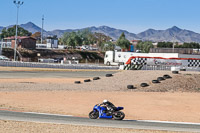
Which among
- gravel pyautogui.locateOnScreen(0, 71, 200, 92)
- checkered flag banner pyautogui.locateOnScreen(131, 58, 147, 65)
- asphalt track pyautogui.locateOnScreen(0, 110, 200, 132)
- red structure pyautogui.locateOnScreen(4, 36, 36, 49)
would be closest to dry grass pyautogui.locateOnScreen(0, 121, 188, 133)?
asphalt track pyautogui.locateOnScreen(0, 110, 200, 132)

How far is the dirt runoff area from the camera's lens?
19406mm

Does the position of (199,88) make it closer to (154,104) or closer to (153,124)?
(154,104)

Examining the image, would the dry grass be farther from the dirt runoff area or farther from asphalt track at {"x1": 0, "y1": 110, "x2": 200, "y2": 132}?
the dirt runoff area

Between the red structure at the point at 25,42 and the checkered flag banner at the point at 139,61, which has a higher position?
the red structure at the point at 25,42

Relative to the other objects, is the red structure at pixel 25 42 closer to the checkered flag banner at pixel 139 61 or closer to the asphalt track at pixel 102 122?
the checkered flag banner at pixel 139 61

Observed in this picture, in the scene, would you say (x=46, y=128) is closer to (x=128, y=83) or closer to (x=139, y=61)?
(x=128, y=83)

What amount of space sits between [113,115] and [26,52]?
256 ft

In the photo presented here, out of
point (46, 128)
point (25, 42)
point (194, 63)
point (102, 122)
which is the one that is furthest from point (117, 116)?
point (25, 42)

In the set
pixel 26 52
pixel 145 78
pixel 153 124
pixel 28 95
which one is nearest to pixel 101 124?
pixel 153 124

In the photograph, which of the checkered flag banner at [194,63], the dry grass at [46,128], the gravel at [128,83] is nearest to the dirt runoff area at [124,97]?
the gravel at [128,83]

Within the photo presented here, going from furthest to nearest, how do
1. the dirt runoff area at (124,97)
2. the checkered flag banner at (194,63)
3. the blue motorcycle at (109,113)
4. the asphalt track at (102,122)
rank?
the checkered flag banner at (194,63), the dirt runoff area at (124,97), the blue motorcycle at (109,113), the asphalt track at (102,122)

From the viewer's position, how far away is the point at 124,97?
26.3 metres

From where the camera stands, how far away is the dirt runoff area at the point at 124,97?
1941 cm

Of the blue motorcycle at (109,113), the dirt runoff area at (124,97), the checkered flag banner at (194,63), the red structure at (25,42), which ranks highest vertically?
the red structure at (25,42)
